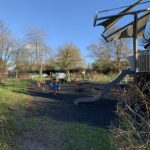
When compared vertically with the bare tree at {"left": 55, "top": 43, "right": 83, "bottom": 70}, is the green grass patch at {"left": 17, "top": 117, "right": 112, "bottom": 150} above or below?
below

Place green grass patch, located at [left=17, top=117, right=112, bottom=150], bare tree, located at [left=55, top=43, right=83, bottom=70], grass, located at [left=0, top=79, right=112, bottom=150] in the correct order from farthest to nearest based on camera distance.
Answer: bare tree, located at [left=55, top=43, right=83, bottom=70], green grass patch, located at [left=17, top=117, right=112, bottom=150], grass, located at [left=0, top=79, right=112, bottom=150]

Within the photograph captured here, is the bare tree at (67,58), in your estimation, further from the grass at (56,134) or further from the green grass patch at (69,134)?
the grass at (56,134)

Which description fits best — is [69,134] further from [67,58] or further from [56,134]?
[67,58]

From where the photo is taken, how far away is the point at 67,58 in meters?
69.0

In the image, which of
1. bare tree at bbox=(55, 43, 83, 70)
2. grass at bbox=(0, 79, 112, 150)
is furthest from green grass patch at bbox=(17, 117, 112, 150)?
bare tree at bbox=(55, 43, 83, 70)

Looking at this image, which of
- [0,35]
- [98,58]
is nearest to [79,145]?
[0,35]

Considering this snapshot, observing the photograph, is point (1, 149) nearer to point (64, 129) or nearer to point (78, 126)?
point (64, 129)

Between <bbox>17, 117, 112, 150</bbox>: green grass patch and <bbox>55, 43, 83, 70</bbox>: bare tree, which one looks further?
<bbox>55, 43, 83, 70</bbox>: bare tree

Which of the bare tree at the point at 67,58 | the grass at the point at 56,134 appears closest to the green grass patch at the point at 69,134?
the grass at the point at 56,134

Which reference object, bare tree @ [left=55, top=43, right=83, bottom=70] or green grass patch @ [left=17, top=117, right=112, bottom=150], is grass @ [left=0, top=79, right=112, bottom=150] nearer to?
green grass patch @ [left=17, top=117, right=112, bottom=150]

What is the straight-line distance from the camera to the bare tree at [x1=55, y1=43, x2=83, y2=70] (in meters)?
68.4

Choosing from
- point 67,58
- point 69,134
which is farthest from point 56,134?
point 67,58

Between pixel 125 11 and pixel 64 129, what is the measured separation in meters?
8.63

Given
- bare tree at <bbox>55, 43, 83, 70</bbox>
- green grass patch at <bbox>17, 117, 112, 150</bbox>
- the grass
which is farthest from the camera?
bare tree at <bbox>55, 43, 83, 70</bbox>
